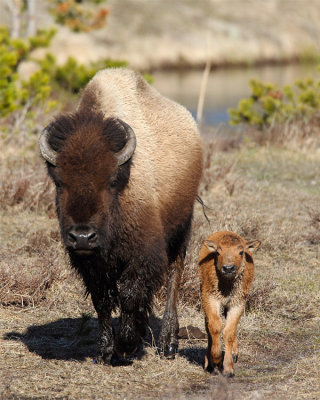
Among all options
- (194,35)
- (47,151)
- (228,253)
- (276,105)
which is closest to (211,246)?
(228,253)

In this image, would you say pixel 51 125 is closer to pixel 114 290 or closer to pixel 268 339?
pixel 114 290

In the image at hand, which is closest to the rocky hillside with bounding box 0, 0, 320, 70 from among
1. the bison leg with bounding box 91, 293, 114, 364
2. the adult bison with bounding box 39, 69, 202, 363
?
the adult bison with bounding box 39, 69, 202, 363

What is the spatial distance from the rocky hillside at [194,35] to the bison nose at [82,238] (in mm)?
30973

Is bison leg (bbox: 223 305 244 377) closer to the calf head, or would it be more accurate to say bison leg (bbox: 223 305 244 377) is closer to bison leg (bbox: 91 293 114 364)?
the calf head

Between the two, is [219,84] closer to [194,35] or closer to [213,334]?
[194,35]

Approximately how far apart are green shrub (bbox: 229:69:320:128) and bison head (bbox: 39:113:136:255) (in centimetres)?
1056

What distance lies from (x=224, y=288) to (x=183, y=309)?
5.59 feet

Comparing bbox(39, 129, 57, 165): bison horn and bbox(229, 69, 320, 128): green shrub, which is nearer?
bbox(39, 129, 57, 165): bison horn

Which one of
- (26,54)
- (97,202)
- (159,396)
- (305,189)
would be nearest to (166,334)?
(159,396)

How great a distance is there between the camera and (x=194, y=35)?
144ft

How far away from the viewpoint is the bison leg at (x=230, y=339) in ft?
19.3

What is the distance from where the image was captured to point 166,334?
22.9ft

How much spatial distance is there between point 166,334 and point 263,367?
1.13m

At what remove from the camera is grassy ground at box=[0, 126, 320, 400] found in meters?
5.70
